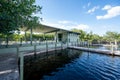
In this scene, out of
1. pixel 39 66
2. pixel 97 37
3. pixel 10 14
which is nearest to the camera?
pixel 10 14

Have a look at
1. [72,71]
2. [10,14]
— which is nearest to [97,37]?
[72,71]

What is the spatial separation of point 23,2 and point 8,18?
2351mm

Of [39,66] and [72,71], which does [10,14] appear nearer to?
[39,66]

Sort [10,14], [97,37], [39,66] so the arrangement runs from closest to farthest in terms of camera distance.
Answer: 1. [10,14]
2. [39,66]
3. [97,37]

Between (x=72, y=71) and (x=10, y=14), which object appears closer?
(x=10, y=14)

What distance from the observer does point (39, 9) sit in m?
11.7

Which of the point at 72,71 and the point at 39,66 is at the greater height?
the point at 39,66

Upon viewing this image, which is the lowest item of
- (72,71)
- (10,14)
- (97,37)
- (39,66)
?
(72,71)

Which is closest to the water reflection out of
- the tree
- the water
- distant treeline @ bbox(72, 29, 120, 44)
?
the water

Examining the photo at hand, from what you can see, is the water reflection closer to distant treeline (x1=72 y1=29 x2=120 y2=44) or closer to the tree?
the tree

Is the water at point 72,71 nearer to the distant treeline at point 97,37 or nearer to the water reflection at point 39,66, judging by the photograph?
the water reflection at point 39,66

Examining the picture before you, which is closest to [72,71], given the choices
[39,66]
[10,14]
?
[39,66]

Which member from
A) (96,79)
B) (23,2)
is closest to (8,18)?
(23,2)

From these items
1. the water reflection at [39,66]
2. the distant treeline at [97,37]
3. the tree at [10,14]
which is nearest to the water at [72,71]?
the water reflection at [39,66]
